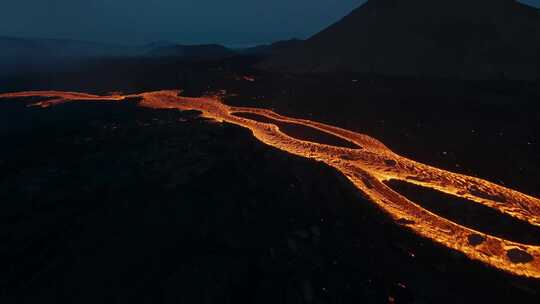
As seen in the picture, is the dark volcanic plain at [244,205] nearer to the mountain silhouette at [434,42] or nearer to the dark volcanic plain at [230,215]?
the dark volcanic plain at [230,215]

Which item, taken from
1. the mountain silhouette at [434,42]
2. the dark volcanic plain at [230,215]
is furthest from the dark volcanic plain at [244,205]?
the mountain silhouette at [434,42]

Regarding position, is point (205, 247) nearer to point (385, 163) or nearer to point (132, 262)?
point (132, 262)

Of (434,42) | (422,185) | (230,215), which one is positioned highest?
(434,42)

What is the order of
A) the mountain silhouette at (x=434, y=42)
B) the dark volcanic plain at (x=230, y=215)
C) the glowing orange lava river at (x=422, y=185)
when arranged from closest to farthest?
the dark volcanic plain at (x=230, y=215) → the glowing orange lava river at (x=422, y=185) → the mountain silhouette at (x=434, y=42)

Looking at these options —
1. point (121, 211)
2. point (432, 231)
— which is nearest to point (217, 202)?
point (121, 211)

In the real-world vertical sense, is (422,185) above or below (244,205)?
above

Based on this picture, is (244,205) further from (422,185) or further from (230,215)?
(422,185)

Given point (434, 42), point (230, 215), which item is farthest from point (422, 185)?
point (434, 42)
